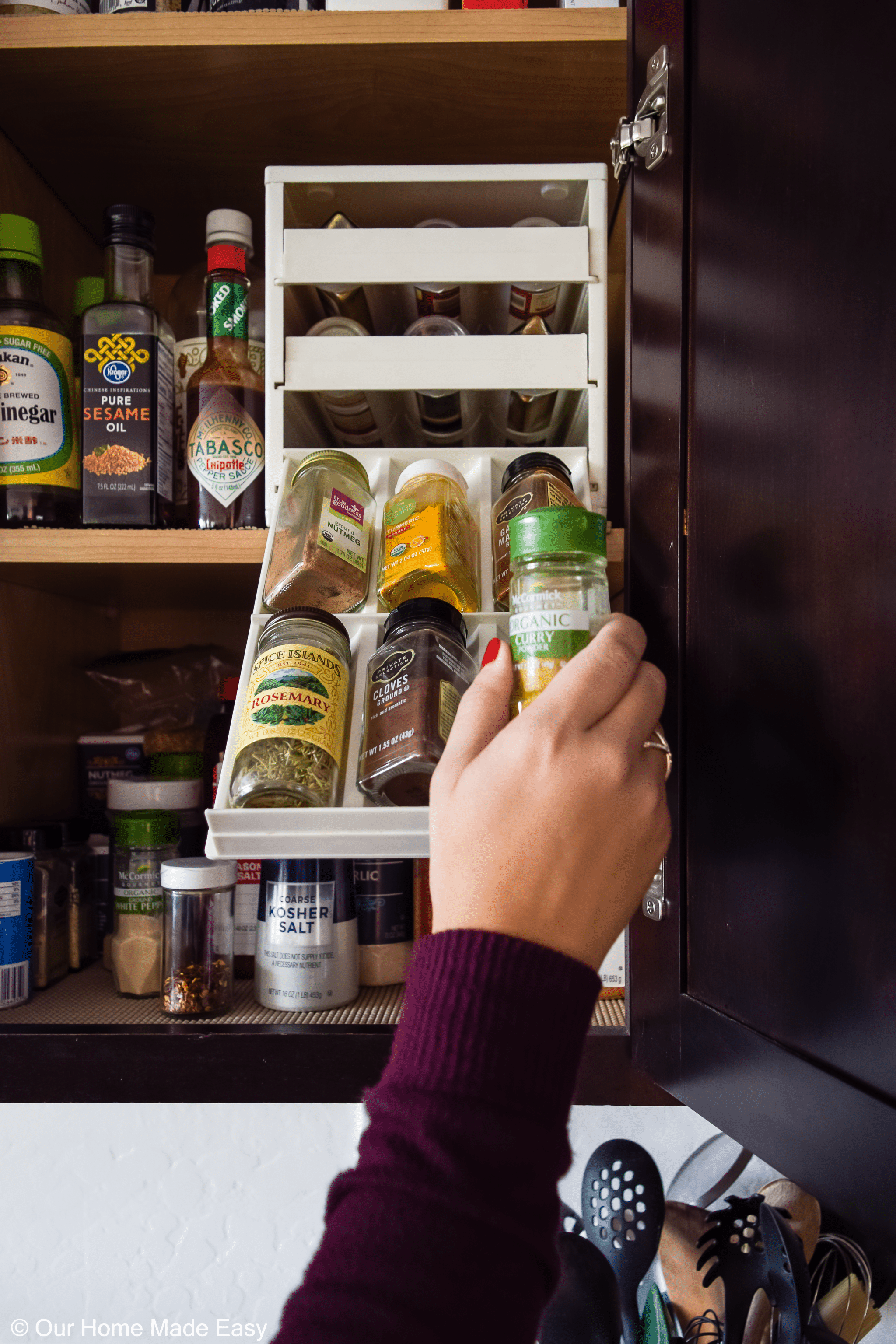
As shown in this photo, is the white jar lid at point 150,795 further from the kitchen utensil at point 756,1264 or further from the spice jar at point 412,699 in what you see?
the kitchen utensil at point 756,1264

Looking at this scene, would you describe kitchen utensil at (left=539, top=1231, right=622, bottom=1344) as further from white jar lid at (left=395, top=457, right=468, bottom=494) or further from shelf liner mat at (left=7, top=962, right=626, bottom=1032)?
white jar lid at (left=395, top=457, right=468, bottom=494)

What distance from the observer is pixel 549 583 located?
0.58m

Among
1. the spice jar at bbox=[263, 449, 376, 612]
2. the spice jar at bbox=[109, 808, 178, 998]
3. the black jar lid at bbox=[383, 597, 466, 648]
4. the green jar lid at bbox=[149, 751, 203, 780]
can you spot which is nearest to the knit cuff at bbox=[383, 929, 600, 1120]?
the black jar lid at bbox=[383, 597, 466, 648]

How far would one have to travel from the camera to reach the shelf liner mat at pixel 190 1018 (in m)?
0.82

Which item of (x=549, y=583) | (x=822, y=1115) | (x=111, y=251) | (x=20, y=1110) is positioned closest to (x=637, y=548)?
(x=549, y=583)

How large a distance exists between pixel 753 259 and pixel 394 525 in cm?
36

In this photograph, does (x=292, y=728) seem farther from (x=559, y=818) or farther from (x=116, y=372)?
(x=116, y=372)

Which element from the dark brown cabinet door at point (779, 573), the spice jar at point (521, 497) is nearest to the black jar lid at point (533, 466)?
the spice jar at point (521, 497)

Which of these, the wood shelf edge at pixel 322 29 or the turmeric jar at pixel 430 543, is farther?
the wood shelf edge at pixel 322 29

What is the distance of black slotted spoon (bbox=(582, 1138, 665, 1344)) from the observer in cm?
100

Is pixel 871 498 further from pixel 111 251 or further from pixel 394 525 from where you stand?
pixel 111 251

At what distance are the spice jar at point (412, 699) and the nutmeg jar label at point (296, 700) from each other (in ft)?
0.10

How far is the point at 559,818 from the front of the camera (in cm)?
46

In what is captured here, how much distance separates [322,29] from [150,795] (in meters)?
0.80
